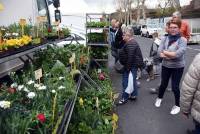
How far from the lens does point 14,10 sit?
6516 millimetres

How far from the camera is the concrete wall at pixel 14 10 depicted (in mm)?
6445

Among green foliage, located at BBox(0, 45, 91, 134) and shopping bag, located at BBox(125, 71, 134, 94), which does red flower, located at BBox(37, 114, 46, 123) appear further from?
shopping bag, located at BBox(125, 71, 134, 94)

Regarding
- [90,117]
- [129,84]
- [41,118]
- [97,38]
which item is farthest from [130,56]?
[41,118]

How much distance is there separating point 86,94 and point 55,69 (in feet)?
5.57

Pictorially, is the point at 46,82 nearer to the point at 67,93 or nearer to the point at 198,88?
the point at 67,93

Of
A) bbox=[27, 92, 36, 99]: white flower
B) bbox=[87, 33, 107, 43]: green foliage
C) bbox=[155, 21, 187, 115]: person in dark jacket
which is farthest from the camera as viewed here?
bbox=[87, 33, 107, 43]: green foliage

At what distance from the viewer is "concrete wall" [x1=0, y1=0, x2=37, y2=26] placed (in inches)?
254

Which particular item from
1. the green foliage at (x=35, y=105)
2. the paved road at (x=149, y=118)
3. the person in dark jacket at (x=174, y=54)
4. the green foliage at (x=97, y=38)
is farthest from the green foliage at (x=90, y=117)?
the green foliage at (x=97, y=38)

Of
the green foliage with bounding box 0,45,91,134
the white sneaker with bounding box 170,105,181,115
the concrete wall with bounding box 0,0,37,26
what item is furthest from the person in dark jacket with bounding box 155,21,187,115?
the concrete wall with bounding box 0,0,37,26

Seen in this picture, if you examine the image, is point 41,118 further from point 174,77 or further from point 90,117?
point 174,77

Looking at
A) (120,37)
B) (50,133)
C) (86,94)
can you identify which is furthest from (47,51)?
(120,37)

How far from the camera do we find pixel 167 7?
68.2 meters

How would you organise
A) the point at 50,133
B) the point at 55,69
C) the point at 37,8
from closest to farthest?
the point at 50,133 < the point at 55,69 < the point at 37,8

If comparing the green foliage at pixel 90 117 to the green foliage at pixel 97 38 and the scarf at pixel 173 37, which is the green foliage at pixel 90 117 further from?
the green foliage at pixel 97 38
